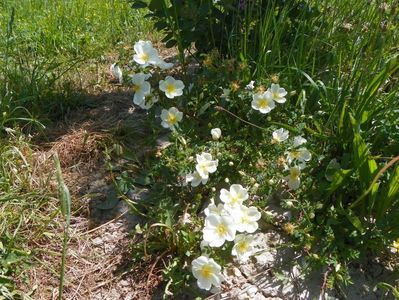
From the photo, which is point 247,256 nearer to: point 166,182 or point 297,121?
point 166,182

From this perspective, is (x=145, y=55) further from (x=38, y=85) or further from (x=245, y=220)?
(x=245, y=220)

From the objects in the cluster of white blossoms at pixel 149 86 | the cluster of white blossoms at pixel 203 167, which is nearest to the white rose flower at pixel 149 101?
the cluster of white blossoms at pixel 149 86

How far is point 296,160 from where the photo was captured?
6.59 ft

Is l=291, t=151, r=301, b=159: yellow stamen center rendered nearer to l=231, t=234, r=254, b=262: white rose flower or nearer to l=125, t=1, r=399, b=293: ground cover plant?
l=125, t=1, r=399, b=293: ground cover plant

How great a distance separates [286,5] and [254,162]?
30.8 inches

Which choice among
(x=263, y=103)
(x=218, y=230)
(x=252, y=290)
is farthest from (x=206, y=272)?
(x=263, y=103)

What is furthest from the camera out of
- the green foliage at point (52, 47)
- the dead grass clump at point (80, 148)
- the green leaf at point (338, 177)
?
the green foliage at point (52, 47)

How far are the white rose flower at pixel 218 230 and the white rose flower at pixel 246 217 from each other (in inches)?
1.9

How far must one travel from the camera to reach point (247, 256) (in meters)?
1.85

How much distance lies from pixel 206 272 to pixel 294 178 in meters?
0.52

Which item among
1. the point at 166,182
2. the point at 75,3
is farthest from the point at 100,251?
the point at 75,3

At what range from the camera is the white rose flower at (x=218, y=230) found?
173cm

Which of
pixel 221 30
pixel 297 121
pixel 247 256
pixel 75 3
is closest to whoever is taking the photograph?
pixel 247 256

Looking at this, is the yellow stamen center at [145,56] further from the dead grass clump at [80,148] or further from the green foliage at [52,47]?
the green foliage at [52,47]
